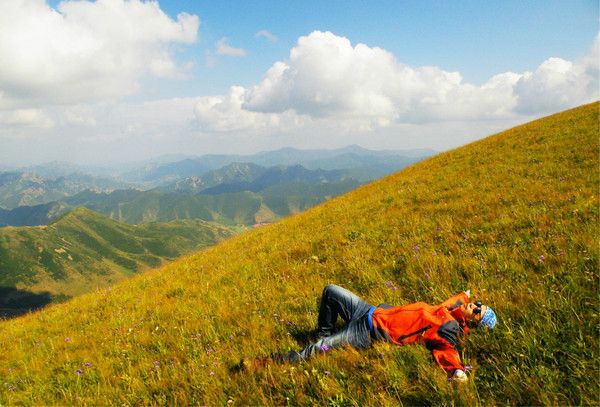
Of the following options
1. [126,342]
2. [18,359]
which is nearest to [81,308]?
[18,359]

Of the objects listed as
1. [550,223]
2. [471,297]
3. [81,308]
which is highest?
[550,223]

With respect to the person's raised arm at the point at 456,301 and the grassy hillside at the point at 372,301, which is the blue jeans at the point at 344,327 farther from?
the person's raised arm at the point at 456,301

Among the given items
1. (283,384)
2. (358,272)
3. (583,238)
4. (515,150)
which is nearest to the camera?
(283,384)

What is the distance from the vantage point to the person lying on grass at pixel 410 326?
3.76 meters

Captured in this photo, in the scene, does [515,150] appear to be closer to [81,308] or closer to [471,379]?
[471,379]

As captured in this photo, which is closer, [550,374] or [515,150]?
[550,374]

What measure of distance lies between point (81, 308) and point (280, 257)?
607 cm

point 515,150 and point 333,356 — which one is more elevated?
point 515,150

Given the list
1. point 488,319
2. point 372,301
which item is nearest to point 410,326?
point 488,319

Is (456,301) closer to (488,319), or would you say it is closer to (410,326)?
(488,319)

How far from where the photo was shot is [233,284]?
317 inches

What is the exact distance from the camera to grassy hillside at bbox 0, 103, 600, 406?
127 inches

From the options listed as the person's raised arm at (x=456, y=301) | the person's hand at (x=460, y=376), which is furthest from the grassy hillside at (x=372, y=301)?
the person's raised arm at (x=456, y=301)

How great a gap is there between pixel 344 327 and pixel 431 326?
126 cm
